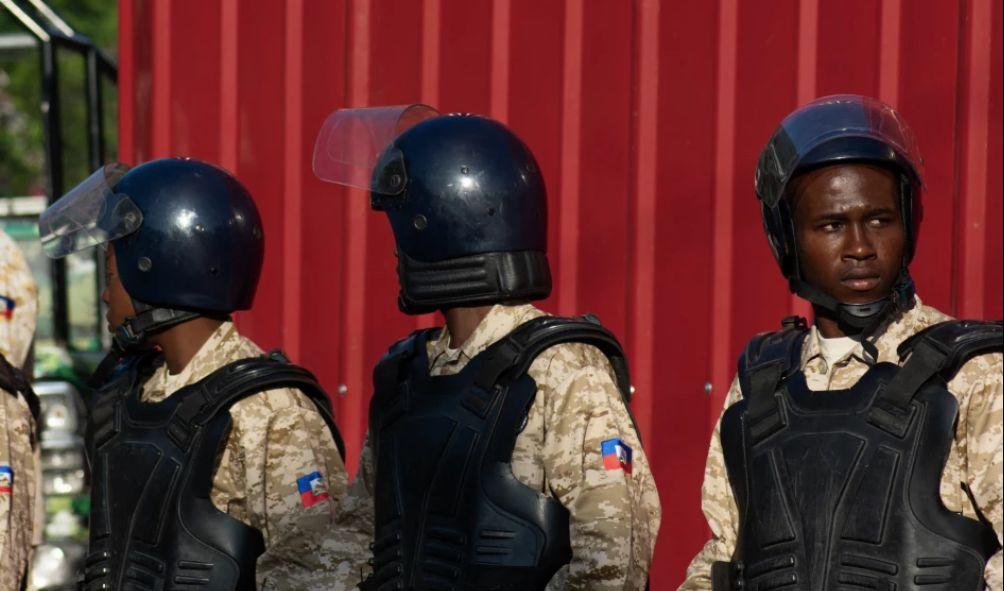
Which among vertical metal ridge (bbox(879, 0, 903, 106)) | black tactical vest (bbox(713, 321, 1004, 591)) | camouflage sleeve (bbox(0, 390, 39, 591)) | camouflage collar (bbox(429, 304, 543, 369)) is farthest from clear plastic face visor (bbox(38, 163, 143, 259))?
vertical metal ridge (bbox(879, 0, 903, 106))

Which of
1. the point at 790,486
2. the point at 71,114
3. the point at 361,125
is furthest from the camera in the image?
the point at 71,114

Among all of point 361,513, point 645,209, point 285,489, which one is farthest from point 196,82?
point 361,513

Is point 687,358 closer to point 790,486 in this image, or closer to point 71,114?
point 790,486

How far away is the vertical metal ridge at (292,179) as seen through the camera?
6.04 metres

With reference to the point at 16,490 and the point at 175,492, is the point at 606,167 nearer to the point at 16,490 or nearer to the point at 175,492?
the point at 175,492

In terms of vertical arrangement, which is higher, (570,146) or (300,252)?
(570,146)

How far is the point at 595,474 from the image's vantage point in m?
3.86

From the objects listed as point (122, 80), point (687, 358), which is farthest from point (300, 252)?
point (687, 358)

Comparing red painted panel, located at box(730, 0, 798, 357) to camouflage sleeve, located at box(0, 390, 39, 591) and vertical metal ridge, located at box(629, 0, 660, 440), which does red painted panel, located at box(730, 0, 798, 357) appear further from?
camouflage sleeve, located at box(0, 390, 39, 591)

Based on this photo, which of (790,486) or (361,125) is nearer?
(790,486)

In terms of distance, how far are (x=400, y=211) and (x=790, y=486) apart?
4.22 ft

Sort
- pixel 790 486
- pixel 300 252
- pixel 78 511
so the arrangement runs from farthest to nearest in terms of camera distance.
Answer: pixel 78 511 < pixel 300 252 < pixel 790 486

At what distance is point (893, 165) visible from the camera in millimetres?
3873

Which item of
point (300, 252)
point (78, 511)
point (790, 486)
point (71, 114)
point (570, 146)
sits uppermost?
point (71, 114)
